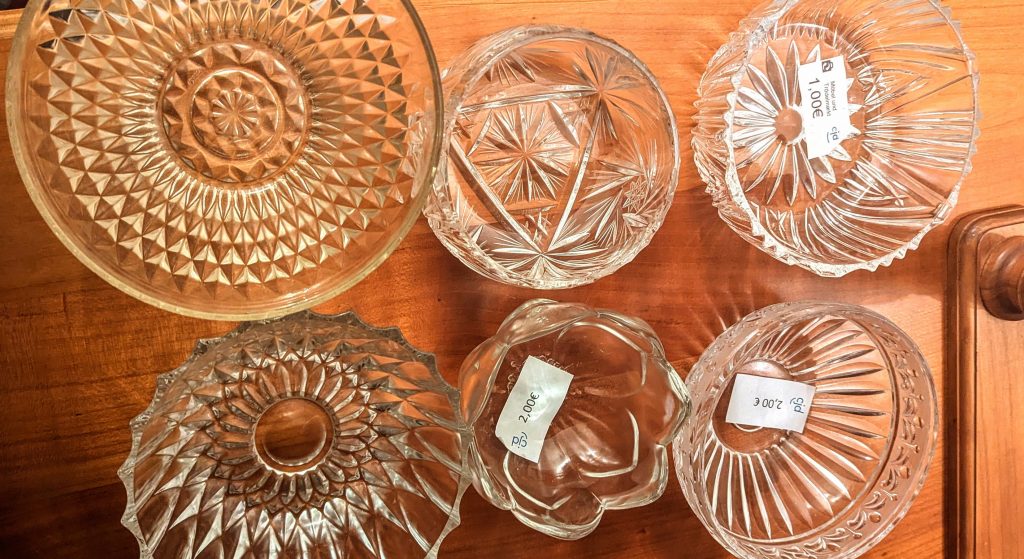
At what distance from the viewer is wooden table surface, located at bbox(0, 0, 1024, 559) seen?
725 millimetres

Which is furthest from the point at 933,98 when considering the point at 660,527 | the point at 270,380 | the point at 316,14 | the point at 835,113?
the point at 270,380

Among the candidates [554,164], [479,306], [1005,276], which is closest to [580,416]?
[479,306]

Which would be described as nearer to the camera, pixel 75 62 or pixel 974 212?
pixel 75 62

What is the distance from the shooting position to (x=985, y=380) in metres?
0.91

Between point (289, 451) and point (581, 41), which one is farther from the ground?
point (581, 41)

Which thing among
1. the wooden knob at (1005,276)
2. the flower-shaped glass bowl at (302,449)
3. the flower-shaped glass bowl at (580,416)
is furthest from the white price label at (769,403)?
the flower-shaped glass bowl at (302,449)

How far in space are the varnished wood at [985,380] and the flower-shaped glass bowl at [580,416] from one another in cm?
39

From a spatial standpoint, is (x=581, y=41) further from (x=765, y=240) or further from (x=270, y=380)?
(x=270, y=380)

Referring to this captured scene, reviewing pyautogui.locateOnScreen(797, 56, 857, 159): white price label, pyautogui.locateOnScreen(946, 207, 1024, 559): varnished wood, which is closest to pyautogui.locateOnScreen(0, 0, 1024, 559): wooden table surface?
pyautogui.locateOnScreen(946, 207, 1024, 559): varnished wood

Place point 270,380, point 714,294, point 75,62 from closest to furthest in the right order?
1. point 75,62
2. point 270,380
3. point 714,294

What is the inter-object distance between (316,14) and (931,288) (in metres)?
0.77

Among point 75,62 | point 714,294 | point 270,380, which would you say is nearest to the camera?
point 75,62

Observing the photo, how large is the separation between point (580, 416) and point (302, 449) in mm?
315

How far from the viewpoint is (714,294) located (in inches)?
33.8
